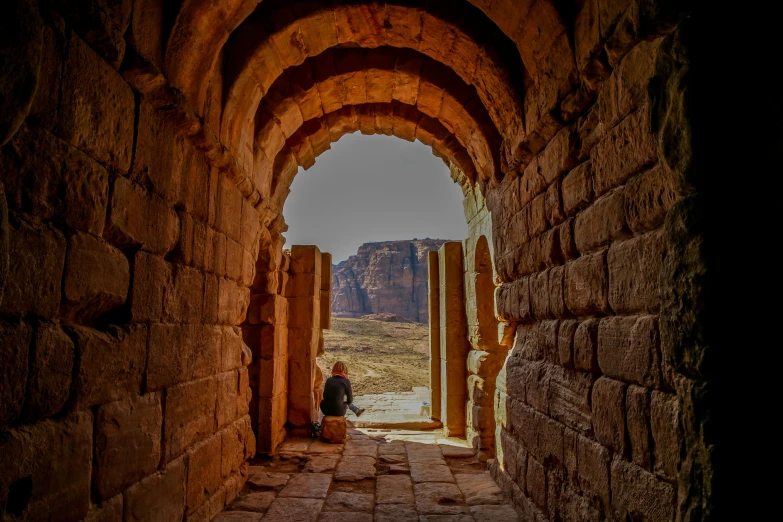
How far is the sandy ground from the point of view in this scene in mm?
20377

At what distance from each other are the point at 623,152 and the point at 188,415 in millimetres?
3485

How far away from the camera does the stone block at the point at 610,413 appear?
2.55 meters

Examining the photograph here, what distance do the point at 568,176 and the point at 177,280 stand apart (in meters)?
2.91

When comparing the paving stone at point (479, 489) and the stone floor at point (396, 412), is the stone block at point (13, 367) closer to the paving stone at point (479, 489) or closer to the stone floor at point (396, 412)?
the paving stone at point (479, 489)

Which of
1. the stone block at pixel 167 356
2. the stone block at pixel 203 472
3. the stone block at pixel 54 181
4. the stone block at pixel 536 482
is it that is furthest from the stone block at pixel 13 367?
the stone block at pixel 536 482

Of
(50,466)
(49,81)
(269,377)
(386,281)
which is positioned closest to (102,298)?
(50,466)

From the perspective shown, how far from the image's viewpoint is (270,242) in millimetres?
6844

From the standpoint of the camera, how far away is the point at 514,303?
15.3 feet

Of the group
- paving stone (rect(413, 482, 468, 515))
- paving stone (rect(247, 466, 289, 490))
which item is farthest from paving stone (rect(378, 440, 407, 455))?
paving stone (rect(247, 466, 289, 490))

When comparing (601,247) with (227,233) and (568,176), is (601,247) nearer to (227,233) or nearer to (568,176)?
(568,176)

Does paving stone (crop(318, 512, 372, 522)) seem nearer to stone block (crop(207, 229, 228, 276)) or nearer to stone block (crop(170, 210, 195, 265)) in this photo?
stone block (crop(207, 229, 228, 276))

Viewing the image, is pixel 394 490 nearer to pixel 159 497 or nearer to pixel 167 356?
pixel 159 497

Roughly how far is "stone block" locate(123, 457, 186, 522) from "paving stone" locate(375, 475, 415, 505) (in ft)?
6.84

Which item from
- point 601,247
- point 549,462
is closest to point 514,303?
point 549,462
